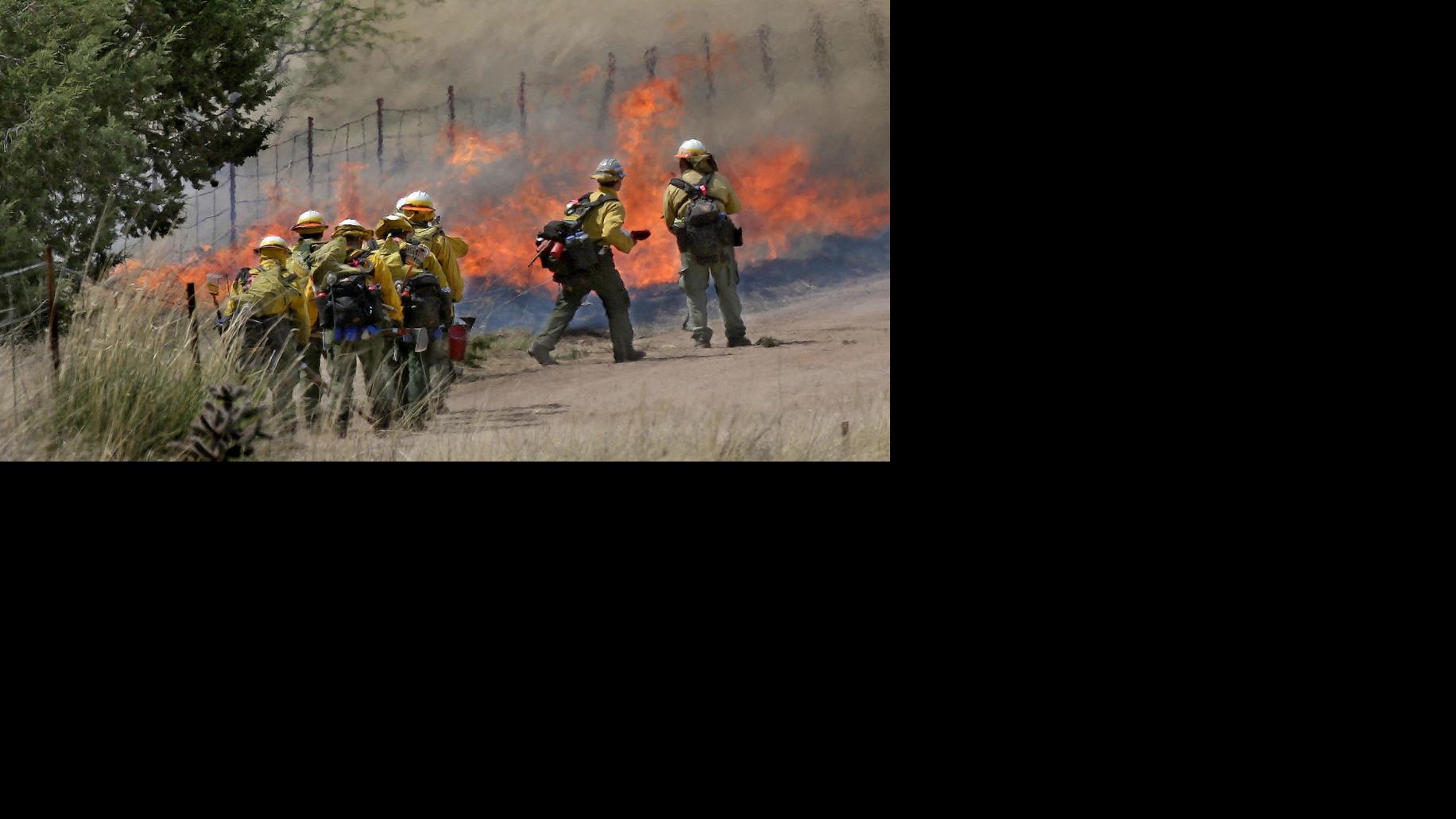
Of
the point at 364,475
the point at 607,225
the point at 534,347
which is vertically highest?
the point at 607,225

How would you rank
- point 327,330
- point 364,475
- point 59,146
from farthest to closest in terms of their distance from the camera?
point 59,146, point 327,330, point 364,475

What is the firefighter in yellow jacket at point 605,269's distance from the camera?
25.5 ft

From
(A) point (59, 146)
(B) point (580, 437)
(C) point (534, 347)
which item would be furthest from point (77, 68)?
(B) point (580, 437)

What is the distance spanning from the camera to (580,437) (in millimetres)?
7004

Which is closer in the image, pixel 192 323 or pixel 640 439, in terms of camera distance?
pixel 640 439

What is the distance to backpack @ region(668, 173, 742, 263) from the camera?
25.4 ft

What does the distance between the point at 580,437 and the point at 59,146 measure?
4.20 meters

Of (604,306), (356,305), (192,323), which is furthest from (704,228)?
(192,323)

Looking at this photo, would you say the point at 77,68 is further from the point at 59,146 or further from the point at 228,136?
the point at 228,136

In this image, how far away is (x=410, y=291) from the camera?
8.26 meters

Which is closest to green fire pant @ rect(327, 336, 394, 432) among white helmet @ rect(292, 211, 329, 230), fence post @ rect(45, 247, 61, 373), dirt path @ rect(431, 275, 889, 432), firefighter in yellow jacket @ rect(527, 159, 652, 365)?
dirt path @ rect(431, 275, 889, 432)

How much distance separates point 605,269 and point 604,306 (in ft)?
0.65

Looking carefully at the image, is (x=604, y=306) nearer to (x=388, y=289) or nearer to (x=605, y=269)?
(x=605, y=269)

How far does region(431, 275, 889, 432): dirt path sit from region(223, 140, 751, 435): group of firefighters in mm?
116
